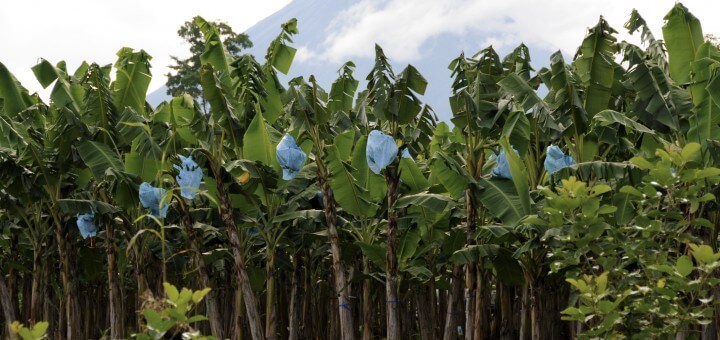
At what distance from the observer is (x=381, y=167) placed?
935 cm

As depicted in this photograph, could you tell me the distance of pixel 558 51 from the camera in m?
9.86

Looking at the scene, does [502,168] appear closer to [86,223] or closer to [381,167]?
[381,167]

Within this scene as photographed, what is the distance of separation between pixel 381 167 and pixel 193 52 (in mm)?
25181

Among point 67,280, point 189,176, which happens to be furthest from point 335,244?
point 67,280

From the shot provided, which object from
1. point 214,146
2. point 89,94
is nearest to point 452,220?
point 214,146

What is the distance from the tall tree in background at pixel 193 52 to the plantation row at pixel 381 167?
64.4 feet

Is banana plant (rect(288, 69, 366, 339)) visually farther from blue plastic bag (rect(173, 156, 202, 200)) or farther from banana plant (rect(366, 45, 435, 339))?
blue plastic bag (rect(173, 156, 202, 200))

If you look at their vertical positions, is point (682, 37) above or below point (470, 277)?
above

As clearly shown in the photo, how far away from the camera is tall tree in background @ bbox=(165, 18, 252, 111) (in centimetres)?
3275

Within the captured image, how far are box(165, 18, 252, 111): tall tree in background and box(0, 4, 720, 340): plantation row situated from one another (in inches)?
773

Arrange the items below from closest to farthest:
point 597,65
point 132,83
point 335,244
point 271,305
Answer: point 597,65 → point 335,244 → point 271,305 → point 132,83

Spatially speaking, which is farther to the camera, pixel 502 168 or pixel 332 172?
pixel 332 172

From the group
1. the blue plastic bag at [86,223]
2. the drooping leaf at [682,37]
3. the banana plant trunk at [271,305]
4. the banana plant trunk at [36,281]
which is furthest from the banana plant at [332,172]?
the banana plant trunk at [36,281]

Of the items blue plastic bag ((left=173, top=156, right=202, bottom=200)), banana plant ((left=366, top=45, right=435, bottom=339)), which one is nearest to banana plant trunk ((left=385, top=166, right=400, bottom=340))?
banana plant ((left=366, top=45, right=435, bottom=339))
